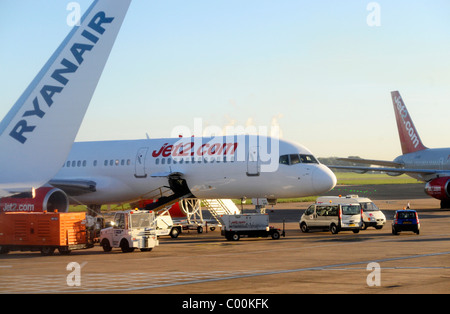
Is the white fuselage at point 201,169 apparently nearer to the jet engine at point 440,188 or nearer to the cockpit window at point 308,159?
the cockpit window at point 308,159

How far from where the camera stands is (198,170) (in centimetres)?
4166

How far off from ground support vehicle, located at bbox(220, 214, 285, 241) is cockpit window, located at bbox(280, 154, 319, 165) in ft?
13.5

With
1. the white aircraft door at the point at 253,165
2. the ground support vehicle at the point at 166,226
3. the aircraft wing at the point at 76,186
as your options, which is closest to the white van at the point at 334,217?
the white aircraft door at the point at 253,165

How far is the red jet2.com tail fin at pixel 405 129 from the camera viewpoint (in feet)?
270

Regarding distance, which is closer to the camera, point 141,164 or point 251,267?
point 251,267

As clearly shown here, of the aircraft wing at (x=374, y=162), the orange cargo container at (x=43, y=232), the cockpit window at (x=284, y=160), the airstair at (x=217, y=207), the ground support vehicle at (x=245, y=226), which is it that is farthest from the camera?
the aircraft wing at (x=374, y=162)

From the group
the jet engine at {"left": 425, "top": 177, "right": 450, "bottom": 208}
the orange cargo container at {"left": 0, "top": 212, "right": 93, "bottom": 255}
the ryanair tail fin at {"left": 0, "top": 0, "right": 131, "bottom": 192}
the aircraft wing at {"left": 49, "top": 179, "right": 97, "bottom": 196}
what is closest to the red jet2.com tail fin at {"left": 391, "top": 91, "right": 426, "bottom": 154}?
the jet engine at {"left": 425, "top": 177, "right": 450, "bottom": 208}

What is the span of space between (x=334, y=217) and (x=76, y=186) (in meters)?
16.6

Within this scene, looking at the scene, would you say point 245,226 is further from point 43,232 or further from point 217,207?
point 43,232

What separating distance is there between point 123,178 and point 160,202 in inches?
162

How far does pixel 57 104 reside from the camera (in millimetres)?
8789

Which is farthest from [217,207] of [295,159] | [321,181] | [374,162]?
[374,162]
